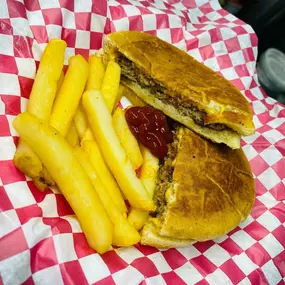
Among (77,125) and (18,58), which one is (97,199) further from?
(18,58)

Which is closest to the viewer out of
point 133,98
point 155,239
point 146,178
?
point 155,239

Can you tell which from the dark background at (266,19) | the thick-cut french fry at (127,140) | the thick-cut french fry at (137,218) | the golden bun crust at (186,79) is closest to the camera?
the thick-cut french fry at (137,218)

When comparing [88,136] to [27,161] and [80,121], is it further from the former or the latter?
[27,161]

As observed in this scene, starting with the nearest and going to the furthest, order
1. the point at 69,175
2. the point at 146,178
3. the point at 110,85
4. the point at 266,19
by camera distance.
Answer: the point at 69,175 → the point at 146,178 → the point at 110,85 → the point at 266,19

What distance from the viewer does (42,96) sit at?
2.22 metres

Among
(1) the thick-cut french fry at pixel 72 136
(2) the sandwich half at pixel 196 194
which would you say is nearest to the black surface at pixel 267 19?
(2) the sandwich half at pixel 196 194

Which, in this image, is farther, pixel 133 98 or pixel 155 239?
pixel 133 98

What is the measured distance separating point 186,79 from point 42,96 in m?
1.08

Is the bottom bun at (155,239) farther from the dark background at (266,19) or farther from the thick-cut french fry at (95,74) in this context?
the dark background at (266,19)

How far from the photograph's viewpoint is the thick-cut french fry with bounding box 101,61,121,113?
2461 mm

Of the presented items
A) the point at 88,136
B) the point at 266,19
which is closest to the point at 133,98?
the point at 88,136

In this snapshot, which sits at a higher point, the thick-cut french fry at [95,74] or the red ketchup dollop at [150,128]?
the thick-cut french fry at [95,74]

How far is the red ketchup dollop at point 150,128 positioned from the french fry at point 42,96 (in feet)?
1.92

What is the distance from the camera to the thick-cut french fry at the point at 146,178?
227cm
